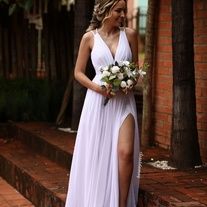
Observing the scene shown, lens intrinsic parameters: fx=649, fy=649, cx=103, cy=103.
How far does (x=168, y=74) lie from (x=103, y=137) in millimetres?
2346

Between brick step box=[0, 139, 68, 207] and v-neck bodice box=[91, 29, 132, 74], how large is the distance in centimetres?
153

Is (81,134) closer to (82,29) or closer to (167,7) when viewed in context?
(167,7)

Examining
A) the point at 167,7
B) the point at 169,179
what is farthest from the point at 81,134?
the point at 167,7

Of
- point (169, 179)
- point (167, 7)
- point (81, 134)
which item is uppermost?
point (167, 7)

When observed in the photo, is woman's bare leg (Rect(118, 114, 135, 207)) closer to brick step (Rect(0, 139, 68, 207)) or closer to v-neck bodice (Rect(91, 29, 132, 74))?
v-neck bodice (Rect(91, 29, 132, 74))

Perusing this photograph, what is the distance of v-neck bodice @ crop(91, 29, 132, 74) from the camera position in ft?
18.1

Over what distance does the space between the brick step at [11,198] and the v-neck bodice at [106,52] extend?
7.26 feet

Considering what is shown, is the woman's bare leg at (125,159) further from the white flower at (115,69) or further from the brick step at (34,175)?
the brick step at (34,175)

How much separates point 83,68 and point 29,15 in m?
4.88

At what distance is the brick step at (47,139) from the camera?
7.71 meters

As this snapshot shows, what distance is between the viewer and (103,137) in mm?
5602

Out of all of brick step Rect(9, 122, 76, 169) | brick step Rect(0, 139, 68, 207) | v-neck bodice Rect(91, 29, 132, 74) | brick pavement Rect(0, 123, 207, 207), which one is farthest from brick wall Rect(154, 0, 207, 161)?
v-neck bodice Rect(91, 29, 132, 74)

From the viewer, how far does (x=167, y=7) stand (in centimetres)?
770

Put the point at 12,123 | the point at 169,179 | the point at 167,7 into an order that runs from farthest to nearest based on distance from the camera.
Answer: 1. the point at 12,123
2. the point at 167,7
3. the point at 169,179
